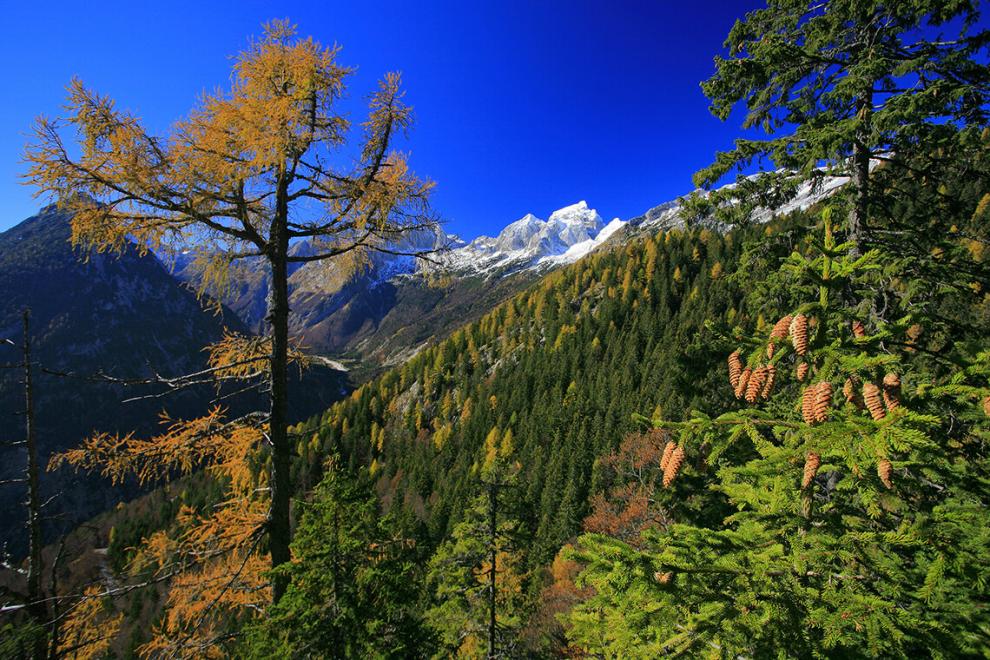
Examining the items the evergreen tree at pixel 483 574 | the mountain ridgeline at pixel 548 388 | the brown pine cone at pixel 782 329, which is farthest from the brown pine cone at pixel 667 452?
the mountain ridgeline at pixel 548 388

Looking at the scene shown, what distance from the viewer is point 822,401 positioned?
300 cm

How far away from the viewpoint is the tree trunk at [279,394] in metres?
5.84

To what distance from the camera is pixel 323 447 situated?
108m

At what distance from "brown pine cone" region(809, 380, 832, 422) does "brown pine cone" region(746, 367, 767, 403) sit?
0.43 meters

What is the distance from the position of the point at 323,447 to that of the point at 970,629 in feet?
390

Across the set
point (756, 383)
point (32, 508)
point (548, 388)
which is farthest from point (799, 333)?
point (548, 388)

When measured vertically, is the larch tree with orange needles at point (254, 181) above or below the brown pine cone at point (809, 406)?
above

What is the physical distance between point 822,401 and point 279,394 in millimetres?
6196

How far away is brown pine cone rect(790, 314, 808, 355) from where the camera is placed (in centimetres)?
300

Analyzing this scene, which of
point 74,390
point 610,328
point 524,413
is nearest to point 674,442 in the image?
point 524,413

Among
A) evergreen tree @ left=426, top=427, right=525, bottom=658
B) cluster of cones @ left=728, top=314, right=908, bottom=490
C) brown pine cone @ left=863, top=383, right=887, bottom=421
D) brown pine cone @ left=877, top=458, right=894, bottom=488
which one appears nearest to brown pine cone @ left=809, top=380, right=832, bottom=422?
cluster of cones @ left=728, top=314, right=908, bottom=490

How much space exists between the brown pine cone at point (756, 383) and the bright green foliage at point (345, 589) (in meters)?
7.84

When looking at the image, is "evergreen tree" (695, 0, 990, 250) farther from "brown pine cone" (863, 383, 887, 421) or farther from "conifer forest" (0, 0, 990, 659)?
"brown pine cone" (863, 383, 887, 421)

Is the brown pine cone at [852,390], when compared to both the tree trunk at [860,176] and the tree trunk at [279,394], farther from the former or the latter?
the tree trunk at [279,394]
